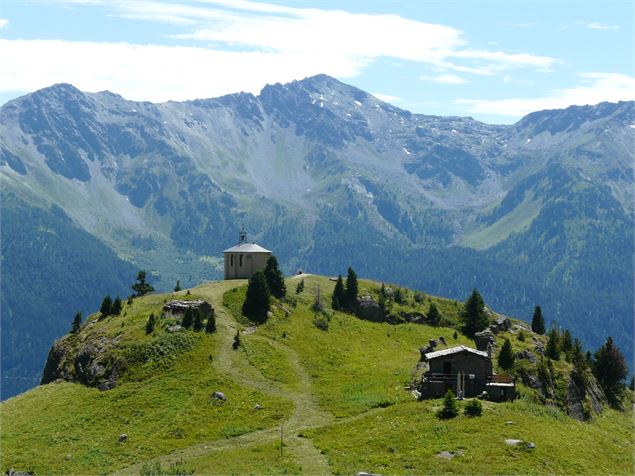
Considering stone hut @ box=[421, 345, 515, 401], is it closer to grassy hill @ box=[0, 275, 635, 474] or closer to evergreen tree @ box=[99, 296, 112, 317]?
grassy hill @ box=[0, 275, 635, 474]

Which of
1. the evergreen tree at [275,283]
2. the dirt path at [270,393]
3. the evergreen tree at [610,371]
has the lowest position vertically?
the evergreen tree at [610,371]

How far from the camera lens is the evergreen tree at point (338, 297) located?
444ft

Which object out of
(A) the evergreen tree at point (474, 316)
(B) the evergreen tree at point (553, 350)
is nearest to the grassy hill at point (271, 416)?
(B) the evergreen tree at point (553, 350)

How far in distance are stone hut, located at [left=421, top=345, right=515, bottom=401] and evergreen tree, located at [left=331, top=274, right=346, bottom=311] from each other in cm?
4425

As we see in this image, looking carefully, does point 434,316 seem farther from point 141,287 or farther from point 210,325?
point 141,287

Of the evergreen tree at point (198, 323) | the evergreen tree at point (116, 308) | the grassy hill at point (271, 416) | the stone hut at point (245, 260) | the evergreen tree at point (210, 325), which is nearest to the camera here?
the grassy hill at point (271, 416)

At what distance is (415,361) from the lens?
111 meters

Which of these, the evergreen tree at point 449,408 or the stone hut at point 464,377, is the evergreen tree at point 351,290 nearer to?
the stone hut at point 464,377

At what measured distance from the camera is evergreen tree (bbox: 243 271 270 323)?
389 ft

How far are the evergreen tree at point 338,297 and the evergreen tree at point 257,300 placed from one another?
18.3m

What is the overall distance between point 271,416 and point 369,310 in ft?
168

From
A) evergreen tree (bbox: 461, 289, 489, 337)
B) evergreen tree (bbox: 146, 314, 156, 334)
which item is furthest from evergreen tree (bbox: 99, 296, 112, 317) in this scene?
evergreen tree (bbox: 461, 289, 489, 337)

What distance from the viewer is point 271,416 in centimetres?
8762

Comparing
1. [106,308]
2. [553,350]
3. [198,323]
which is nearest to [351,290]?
[553,350]
